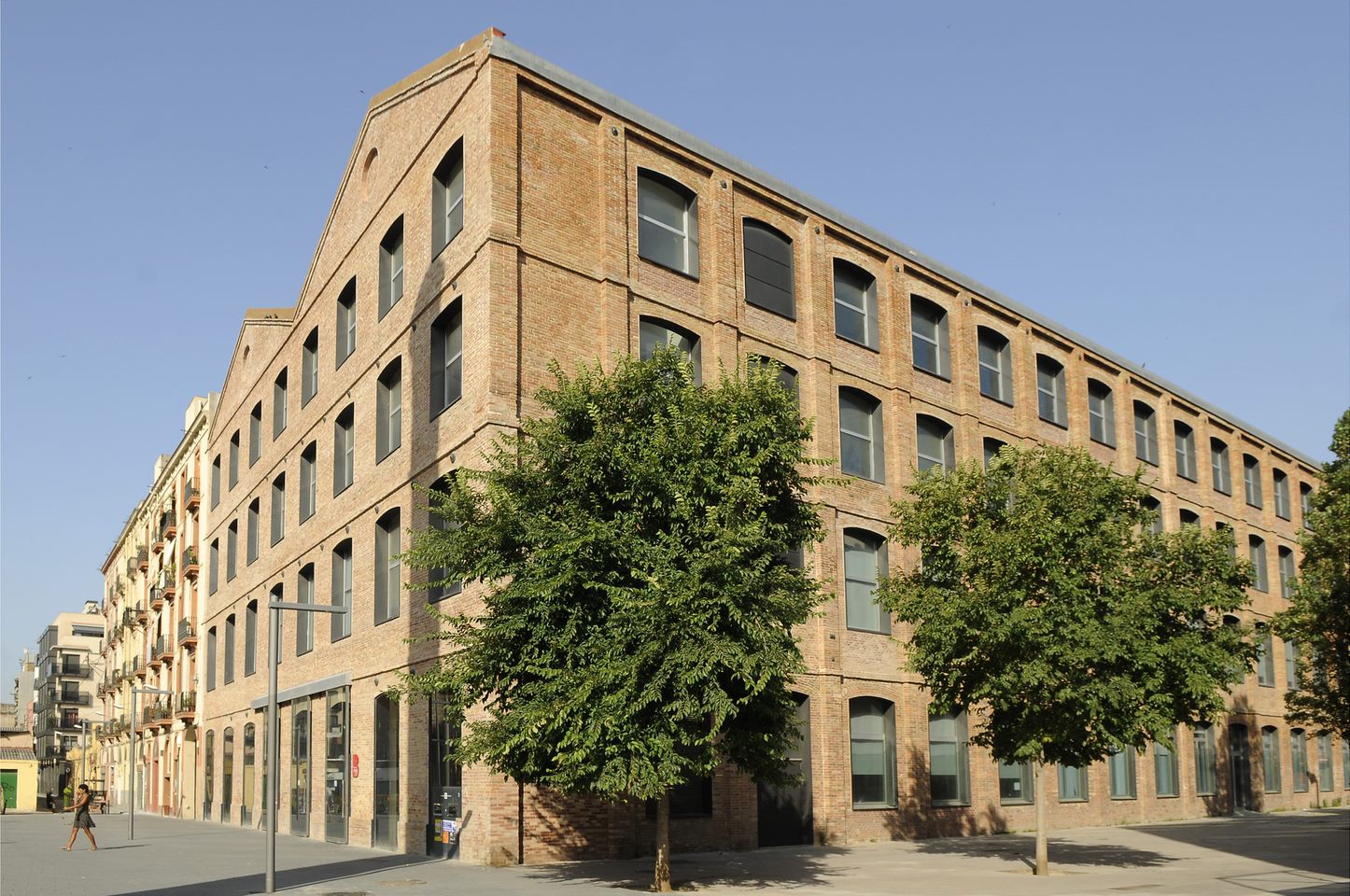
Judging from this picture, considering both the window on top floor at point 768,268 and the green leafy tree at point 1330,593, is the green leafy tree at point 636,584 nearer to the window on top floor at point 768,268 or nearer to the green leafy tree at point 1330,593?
Answer: the window on top floor at point 768,268

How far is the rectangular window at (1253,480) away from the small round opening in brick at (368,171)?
3436cm

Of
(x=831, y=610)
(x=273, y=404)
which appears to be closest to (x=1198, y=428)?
(x=831, y=610)

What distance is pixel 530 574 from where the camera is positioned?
16.3 m

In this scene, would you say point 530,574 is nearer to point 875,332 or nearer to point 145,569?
point 875,332

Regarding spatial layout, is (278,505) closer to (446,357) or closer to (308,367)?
(308,367)

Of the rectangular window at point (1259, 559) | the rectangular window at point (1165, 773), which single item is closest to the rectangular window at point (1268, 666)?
the rectangular window at point (1259, 559)

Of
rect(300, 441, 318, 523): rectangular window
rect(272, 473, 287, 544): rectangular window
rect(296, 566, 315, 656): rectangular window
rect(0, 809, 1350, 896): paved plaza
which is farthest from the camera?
rect(272, 473, 287, 544): rectangular window

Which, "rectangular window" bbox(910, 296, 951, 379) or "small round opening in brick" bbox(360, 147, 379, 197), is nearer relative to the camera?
"small round opening in brick" bbox(360, 147, 379, 197)

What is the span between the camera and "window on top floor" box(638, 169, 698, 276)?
25453 millimetres

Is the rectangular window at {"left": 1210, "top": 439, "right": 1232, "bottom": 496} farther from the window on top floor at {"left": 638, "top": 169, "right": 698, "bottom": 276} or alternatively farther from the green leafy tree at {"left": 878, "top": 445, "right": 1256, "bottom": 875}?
the window on top floor at {"left": 638, "top": 169, "right": 698, "bottom": 276}

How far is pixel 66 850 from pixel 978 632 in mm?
20279

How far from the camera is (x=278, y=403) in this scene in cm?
3700

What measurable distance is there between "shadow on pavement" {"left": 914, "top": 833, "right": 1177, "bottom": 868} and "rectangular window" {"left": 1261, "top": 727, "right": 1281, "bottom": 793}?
19.3 metres

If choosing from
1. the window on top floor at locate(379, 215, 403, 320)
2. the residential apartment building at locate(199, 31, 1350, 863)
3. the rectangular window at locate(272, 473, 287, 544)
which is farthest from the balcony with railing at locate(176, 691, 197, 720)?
the window on top floor at locate(379, 215, 403, 320)
